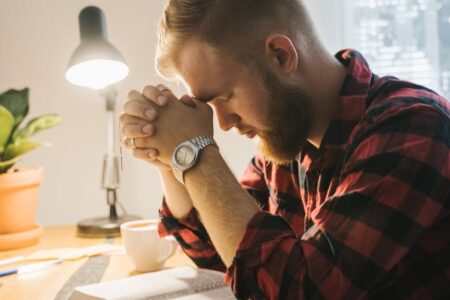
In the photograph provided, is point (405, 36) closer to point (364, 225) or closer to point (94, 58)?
point (94, 58)

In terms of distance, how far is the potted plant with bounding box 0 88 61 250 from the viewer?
1163 millimetres

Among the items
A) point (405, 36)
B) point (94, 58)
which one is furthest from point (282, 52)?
point (405, 36)

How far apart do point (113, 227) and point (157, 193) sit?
0.30m

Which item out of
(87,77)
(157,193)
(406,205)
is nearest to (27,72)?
(87,77)

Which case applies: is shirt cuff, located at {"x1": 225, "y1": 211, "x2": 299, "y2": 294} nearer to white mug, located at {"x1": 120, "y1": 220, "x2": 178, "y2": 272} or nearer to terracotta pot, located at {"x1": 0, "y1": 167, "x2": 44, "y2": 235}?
white mug, located at {"x1": 120, "y1": 220, "x2": 178, "y2": 272}

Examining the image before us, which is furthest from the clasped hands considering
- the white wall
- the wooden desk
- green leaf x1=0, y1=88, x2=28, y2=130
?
the white wall

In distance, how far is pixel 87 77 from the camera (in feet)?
4.15

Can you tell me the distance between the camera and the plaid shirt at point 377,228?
0.58 m

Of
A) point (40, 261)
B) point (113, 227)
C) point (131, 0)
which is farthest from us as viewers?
point (131, 0)

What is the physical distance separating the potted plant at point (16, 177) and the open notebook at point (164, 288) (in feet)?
1.79

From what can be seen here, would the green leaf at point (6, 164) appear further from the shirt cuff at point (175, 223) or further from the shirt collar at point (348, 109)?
the shirt collar at point (348, 109)

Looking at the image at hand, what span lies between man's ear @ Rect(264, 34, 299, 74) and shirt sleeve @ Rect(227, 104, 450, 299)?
21cm

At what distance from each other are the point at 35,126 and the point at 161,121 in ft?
1.92

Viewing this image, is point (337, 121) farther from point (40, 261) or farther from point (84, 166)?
point (84, 166)
